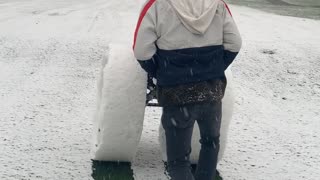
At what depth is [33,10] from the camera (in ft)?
51.6

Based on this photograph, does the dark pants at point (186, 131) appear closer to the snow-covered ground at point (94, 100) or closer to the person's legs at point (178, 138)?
the person's legs at point (178, 138)

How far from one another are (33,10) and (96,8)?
1.80 meters

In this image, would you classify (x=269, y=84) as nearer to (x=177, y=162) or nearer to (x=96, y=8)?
(x=177, y=162)

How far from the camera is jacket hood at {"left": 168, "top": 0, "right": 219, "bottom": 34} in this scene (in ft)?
11.9

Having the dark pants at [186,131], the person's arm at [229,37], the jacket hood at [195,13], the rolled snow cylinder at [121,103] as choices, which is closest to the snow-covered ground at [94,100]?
the rolled snow cylinder at [121,103]

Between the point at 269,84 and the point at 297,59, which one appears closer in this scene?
the point at 269,84

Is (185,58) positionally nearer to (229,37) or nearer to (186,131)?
(229,37)

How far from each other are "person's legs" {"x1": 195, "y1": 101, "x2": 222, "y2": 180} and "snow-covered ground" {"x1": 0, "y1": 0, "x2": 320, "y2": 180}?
2.39 feet

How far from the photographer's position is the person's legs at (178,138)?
3748 mm

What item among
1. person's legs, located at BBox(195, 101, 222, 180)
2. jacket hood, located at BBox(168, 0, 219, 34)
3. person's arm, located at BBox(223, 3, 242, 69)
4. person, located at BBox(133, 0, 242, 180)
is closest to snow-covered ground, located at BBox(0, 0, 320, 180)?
person's legs, located at BBox(195, 101, 222, 180)

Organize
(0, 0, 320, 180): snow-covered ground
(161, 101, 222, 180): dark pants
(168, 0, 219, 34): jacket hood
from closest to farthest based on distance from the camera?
(168, 0, 219, 34): jacket hood < (161, 101, 222, 180): dark pants < (0, 0, 320, 180): snow-covered ground

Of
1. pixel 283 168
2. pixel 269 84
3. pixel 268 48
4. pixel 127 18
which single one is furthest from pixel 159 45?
pixel 127 18

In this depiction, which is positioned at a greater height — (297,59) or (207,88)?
(207,88)

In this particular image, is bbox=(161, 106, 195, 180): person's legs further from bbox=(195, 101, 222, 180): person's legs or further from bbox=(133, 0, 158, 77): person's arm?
bbox=(133, 0, 158, 77): person's arm
